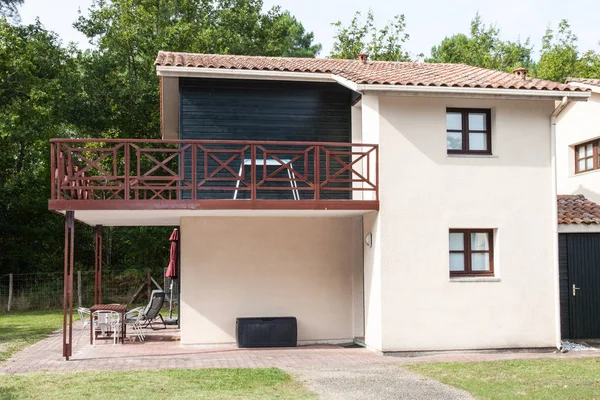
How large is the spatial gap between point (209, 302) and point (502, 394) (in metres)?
6.63

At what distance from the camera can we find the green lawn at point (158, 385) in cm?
846

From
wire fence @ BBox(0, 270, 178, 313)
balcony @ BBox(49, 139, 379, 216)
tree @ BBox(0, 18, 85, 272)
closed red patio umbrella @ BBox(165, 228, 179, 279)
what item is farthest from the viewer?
tree @ BBox(0, 18, 85, 272)

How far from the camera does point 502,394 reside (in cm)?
854

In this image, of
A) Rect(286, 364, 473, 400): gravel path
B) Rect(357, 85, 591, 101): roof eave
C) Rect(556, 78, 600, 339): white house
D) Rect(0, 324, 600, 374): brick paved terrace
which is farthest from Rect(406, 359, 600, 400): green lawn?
Rect(357, 85, 591, 101): roof eave

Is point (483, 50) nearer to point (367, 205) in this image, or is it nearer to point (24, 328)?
point (367, 205)

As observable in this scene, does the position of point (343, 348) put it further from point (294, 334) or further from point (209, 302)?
point (209, 302)

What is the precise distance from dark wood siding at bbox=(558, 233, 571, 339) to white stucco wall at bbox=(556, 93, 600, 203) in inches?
125

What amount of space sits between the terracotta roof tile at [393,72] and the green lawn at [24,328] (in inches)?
247

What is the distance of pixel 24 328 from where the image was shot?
17.4 meters

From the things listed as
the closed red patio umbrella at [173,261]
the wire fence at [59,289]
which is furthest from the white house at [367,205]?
the wire fence at [59,289]

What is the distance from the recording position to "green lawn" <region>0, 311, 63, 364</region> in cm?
1382

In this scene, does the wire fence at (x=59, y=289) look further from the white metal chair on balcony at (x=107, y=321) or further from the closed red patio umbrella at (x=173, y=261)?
the white metal chair on balcony at (x=107, y=321)

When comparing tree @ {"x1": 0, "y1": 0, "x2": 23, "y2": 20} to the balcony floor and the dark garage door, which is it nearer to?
the balcony floor

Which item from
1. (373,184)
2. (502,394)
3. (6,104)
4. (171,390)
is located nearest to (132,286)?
(6,104)
